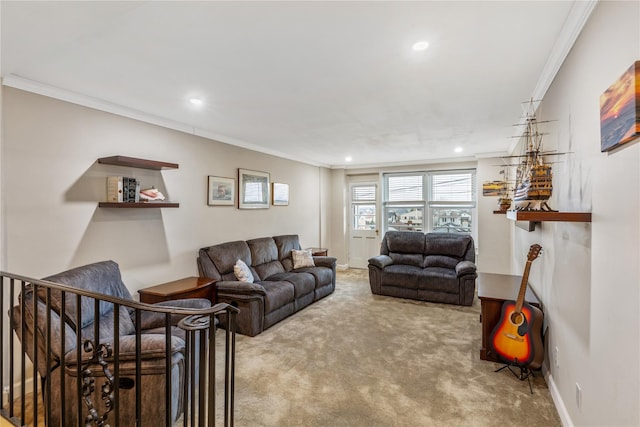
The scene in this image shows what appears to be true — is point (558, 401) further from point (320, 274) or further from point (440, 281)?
point (320, 274)

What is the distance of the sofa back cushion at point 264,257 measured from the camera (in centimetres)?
468

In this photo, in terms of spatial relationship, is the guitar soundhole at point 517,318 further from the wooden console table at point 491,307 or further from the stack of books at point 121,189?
the stack of books at point 121,189

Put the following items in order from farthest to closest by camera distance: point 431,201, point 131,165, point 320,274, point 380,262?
point 431,201 → point 380,262 → point 320,274 → point 131,165

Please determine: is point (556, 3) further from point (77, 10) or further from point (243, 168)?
point (243, 168)

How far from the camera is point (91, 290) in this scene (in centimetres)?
239

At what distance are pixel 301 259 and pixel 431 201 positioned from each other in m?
3.14

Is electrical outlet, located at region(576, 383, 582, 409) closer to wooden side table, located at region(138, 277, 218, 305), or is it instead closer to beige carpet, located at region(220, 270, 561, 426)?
beige carpet, located at region(220, 270, 561, 426)

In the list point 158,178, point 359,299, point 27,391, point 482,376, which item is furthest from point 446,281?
point 27,391

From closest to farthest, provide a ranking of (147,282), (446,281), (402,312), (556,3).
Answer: (556,3) < (147,282) < (402,312) < (446,281)

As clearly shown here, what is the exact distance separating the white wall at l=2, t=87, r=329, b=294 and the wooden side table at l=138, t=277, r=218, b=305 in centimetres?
19

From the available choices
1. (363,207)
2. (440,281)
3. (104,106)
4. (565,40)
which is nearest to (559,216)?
(565,40)

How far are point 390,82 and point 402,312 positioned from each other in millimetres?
3139

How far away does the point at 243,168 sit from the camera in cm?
482

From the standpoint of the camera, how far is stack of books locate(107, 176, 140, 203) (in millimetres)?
2984
